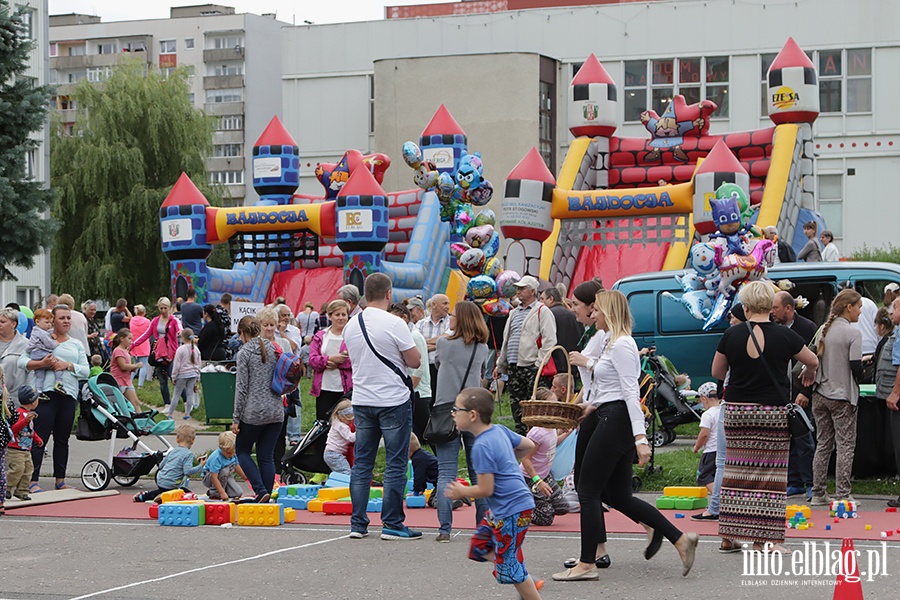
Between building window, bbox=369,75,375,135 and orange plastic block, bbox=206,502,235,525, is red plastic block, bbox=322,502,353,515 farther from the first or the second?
building window, bbox=369,75,375,135

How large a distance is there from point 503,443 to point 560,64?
44.6 metres

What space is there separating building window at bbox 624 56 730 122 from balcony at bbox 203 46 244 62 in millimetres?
46899

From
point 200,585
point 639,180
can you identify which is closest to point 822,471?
point 200,585

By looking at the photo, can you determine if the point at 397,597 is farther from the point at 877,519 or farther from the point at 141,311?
the point at 141,311

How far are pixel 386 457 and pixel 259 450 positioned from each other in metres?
2.23

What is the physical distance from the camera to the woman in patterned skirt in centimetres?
894

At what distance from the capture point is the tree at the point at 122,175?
41.9 meters

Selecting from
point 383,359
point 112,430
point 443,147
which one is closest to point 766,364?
point 383,359

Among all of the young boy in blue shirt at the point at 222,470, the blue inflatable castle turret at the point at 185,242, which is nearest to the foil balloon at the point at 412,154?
the blue inflatable castle turret at the point at 185,242

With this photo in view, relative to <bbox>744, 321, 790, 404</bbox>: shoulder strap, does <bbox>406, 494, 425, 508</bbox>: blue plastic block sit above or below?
below

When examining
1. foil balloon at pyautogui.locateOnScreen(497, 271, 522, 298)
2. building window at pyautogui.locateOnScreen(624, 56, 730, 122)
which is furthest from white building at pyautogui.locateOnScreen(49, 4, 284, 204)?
foil balloon at pyautogui.locateOnScreen(497, 271, 522, 298)

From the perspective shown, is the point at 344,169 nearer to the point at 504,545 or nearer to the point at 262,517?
the point at 262,517

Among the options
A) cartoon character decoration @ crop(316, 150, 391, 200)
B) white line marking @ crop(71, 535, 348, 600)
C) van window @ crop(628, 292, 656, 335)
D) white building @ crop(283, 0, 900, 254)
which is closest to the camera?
white line marking @ crop(71, 535, 348, 600)

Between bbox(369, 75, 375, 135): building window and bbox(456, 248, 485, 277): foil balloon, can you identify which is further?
bbox(369, 75, 375, 135): building window
